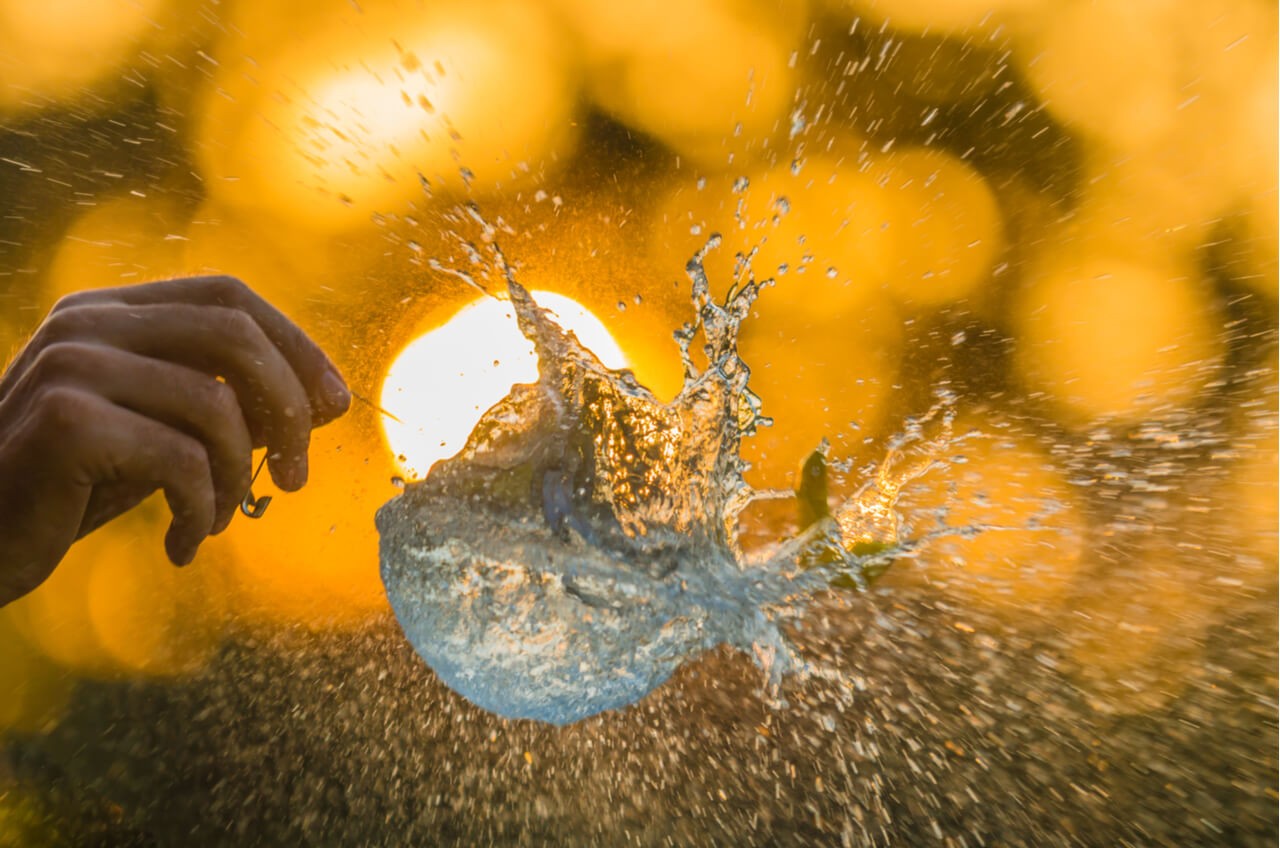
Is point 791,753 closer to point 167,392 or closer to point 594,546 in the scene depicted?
point 594,546

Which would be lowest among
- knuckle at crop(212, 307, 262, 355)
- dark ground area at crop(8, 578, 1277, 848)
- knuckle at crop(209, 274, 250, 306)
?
dark ground area at crop(8, 578, 1277, 848)

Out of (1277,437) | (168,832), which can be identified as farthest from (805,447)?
(168,832)

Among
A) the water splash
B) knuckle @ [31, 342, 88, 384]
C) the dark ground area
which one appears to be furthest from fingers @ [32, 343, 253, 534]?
the dark ground area

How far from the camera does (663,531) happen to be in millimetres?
684

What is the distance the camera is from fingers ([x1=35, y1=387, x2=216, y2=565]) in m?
0.39

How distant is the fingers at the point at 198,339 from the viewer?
1.41ft

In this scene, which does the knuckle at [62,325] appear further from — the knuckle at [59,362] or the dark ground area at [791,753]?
the dark ground area at [791,753]

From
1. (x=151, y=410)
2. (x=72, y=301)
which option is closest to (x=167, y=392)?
(x=151, y=410)

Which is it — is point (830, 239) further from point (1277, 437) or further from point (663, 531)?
point (663, 531)

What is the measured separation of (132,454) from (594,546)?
1.19 ft

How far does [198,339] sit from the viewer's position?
43cm

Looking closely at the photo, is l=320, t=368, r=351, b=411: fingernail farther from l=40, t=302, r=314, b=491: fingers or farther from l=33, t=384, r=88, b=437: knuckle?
l=33, t=384, r=88, b=437: knuckle

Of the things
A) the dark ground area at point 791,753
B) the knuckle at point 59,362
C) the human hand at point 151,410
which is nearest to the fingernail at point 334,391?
the human hand at point 151,410

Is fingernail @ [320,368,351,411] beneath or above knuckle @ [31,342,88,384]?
above
